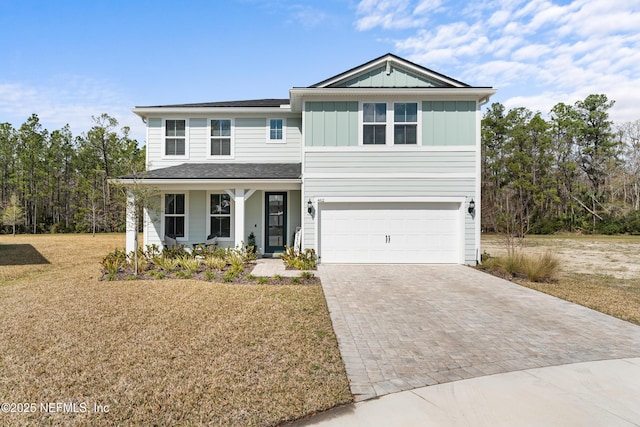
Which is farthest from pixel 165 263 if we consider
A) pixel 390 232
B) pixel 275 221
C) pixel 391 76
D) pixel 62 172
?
pixel 62 172

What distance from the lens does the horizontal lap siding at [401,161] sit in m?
12.0

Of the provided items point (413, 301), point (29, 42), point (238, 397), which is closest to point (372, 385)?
point (238, 397)

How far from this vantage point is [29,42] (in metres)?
11.6

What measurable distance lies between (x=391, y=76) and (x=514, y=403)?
1124 centimetres

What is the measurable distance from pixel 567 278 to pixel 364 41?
1039cm

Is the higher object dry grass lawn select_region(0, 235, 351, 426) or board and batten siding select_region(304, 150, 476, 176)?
board and batten siding select_region(304, 150, 476, 176)

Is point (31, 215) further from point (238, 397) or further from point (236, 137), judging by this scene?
point (238, 397)

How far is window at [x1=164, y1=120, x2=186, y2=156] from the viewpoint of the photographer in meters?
14.2

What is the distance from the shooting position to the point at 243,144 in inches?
564

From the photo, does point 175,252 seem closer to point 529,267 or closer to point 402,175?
point 402,175

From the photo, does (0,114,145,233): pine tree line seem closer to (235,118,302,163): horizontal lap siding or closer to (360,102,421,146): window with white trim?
(235,118,302,163): horizontal lap siding

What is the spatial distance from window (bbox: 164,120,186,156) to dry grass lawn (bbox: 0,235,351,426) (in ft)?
24.1

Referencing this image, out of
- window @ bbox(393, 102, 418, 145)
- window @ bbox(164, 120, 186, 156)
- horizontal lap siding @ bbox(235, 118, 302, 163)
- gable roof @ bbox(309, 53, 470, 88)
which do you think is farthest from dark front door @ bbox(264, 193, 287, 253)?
window @ bbox(393, 102, 418, 145)

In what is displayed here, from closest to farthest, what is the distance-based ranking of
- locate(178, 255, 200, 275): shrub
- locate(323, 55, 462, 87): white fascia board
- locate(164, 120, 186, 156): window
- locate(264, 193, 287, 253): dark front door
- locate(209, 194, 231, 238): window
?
locate(178, 255, 200, 275): shrub
locate(323, 55, 462, 87): white fascia board
locate(209, 194, 231, 238): window
locate(264, 193, 287, 253): dark front door
locate(164, 120, 186, 156): window
